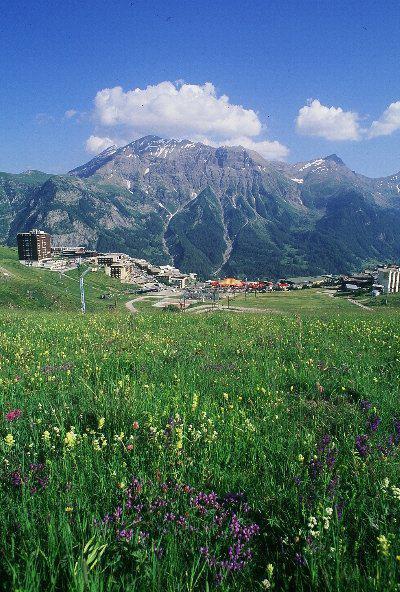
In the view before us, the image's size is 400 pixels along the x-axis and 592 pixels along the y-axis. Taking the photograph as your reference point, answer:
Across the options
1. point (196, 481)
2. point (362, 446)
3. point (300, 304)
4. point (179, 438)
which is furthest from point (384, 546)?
point (300, 304)

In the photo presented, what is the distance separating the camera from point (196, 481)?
Answer: 14.1 feet

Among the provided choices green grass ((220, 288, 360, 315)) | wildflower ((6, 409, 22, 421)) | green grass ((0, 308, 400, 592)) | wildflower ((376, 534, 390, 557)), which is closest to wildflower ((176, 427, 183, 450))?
green grass ((0, 308, 400, 592))

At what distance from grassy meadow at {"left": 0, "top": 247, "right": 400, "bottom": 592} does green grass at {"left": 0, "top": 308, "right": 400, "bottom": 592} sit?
20mm

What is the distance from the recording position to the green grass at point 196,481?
2969 mm

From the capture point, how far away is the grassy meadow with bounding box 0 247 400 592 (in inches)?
117

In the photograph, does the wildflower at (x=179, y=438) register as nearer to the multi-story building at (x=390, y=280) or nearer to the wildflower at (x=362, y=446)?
the wildflower at (x=362, y=446)

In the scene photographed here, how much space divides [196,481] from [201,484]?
14cm

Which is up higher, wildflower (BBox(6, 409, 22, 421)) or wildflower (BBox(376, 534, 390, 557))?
wildflower (BBox(6, 409, 22, 421))

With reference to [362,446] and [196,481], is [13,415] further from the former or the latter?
[362,446]

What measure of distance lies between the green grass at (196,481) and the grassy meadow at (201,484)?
0.02 metres

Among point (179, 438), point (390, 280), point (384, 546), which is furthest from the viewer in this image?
point (390, 280)

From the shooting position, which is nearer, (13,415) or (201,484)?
(201,484)

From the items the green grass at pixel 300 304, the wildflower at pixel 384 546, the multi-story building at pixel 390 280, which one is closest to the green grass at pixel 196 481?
the wildflower at pixel 384 546

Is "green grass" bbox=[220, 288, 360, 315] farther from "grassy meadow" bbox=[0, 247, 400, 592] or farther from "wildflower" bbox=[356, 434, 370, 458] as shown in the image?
"wildflower" bbox=[356, 434, 370, 458]
